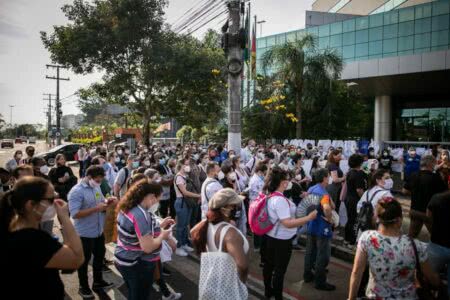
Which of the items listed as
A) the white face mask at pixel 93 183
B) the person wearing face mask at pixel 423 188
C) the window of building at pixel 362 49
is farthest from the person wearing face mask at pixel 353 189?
the window of building at pixel 362 49

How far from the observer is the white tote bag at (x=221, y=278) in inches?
117

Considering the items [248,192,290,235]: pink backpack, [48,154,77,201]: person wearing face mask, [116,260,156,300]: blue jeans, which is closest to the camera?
[116,260,156,300]: blue jeans

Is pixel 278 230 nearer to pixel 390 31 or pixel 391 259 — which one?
pixel 391 259

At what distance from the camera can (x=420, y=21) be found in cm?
3155

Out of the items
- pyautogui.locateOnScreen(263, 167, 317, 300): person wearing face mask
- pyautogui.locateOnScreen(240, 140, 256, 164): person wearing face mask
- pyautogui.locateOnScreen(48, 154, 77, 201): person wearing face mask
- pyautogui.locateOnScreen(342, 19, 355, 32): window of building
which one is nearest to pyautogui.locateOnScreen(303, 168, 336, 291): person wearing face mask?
pyautogui.locateOnScreen(263, 167, 317, 300): person wearing face mask

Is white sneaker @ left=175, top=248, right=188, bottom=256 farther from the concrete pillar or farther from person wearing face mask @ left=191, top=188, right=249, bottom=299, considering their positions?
the concrete pillar

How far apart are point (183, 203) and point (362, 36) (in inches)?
1310

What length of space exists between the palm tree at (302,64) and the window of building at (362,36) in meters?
12.5

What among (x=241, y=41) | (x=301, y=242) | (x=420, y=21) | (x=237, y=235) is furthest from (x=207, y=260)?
(x=420, y=21)

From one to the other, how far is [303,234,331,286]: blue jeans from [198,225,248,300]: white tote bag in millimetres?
2723

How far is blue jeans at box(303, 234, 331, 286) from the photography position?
5391 millimetres

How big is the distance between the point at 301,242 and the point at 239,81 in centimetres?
574

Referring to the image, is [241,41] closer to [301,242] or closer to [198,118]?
[301,242]

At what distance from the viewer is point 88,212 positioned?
15.9ft
